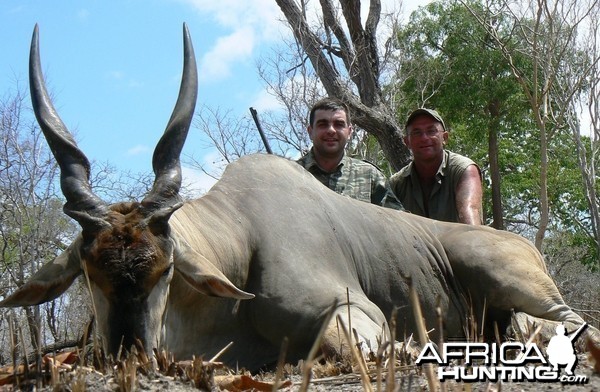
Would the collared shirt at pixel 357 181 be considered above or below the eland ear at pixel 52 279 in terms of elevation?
above

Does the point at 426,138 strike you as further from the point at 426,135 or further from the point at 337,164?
the point at 337,164

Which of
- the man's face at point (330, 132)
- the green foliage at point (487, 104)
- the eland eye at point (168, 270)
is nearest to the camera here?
the eland eye at point (168, 270)

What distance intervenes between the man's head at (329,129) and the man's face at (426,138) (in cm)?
60

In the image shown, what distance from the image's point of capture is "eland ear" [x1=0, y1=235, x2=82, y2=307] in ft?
12.4

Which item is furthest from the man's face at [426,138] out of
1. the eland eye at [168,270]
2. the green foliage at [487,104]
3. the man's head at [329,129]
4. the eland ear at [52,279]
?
the green foliage at [487,104]

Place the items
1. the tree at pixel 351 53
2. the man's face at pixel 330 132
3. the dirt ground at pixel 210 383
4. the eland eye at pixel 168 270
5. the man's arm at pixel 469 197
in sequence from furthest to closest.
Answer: the tree at pixel 351 53 < the man's face at pixel 330 132 < the man's arm at pixel 469 197 < the eland eye at pixel 168 270 < the dirt ground at pixel 210 383

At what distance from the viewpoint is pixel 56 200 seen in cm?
1669

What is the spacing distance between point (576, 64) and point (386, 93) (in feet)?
16.6

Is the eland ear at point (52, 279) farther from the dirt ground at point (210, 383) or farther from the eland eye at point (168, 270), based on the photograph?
the dirt ground at point (210, 383)

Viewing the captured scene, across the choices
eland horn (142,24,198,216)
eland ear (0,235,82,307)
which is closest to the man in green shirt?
eland horn (142,24,198,216)

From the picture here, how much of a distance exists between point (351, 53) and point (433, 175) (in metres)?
7.10

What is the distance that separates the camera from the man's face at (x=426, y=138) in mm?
7188

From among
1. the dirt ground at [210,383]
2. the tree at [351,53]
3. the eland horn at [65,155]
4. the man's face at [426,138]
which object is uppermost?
the tree at [351,53]

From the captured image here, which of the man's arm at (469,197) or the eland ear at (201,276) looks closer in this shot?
the eland ear at (201,276)
